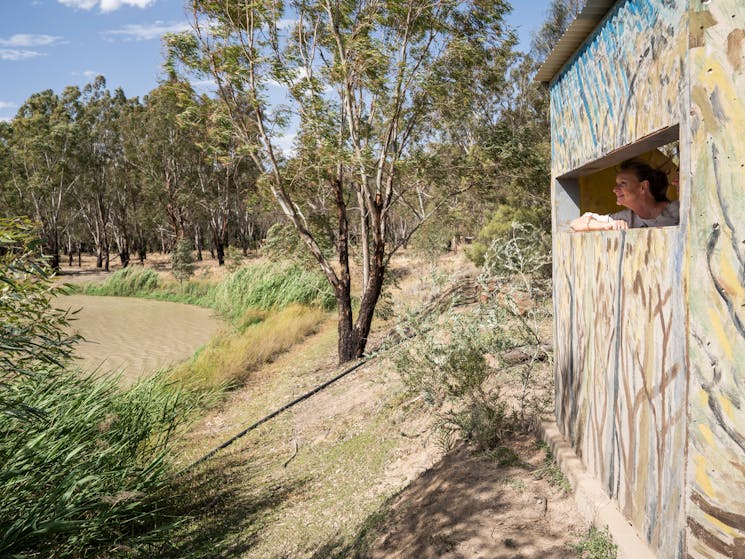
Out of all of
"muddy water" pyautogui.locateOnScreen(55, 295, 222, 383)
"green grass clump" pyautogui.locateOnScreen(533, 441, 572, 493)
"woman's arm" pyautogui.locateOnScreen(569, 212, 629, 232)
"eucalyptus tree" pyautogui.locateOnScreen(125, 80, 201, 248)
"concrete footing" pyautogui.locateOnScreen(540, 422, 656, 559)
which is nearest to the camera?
"concrete footing" pyautogui.locateOnScreen(540, 422, 656, 559)

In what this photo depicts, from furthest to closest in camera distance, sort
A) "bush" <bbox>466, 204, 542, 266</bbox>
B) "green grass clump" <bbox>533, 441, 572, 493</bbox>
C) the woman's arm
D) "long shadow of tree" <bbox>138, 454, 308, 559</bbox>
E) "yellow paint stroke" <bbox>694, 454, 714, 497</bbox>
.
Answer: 1. "bush" <bbox>466, 204, 542, 266</bbox>
2. "long shadow of tree" <bbox>138, 454, 308, 559</bbox>
3. "green grass clump" <bbox>533, 441, 572, 493</bbox>
4. the woman's arm
5. "yellow paint stroke" <bbox>694, 454, 714, 497</bbox>

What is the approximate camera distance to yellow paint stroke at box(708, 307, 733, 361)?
1.77 meters

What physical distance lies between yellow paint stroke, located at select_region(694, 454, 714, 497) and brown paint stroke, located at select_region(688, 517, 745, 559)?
0.13 metres

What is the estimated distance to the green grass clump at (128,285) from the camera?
23.7 metres

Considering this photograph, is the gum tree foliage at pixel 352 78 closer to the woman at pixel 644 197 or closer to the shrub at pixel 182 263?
the woman at pixel 644 197

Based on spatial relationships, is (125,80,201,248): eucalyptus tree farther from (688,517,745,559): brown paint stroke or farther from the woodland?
(688,517,745,559): brown paint stroke

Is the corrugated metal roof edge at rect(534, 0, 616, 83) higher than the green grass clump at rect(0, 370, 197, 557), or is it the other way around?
the corrugated metal roof edge at rect(534, 0, 616, 83)

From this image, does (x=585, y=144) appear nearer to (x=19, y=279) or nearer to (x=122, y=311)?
(x=19, y=279)

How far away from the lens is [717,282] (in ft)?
5.90

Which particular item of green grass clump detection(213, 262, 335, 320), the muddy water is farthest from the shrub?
green grass clump detection(213, 262, 335, 320)

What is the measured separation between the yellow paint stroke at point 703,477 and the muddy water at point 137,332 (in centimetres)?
950

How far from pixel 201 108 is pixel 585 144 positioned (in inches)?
292

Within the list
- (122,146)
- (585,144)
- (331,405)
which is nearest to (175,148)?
(122,146)

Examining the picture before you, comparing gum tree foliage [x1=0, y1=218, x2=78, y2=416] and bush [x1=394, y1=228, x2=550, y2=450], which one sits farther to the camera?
bush [x1=394, y1=228, x2=550, y2=450]
